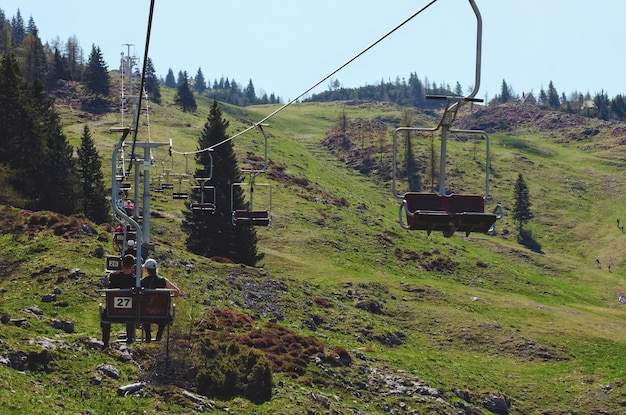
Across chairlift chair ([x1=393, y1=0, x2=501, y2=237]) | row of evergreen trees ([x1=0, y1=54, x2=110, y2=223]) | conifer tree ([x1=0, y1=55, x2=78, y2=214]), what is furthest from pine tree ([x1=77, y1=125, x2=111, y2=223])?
chairlift chair ([x1=393, y1=0, x2=501, y2=237])

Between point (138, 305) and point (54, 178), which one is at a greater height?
point (54, 178)

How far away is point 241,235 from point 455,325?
65.2 feet

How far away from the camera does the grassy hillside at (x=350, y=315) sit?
36.3 meters

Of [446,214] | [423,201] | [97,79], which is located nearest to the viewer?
[446,214]

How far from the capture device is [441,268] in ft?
298

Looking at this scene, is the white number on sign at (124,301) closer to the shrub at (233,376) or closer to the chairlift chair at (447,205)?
the chairlift chair at (447,205)

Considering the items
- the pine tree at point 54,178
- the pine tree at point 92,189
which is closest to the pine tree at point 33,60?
the pine tree at point 92,189

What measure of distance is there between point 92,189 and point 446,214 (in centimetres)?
6559

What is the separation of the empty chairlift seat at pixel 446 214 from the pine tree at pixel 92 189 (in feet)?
204

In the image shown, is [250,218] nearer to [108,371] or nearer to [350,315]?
[108,371]

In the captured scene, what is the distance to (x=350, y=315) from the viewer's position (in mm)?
60250

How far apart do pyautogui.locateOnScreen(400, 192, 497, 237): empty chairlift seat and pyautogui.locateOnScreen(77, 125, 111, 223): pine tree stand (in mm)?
62129

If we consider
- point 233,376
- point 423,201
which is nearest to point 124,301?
point 423,201

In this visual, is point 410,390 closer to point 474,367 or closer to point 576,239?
point 474,367
